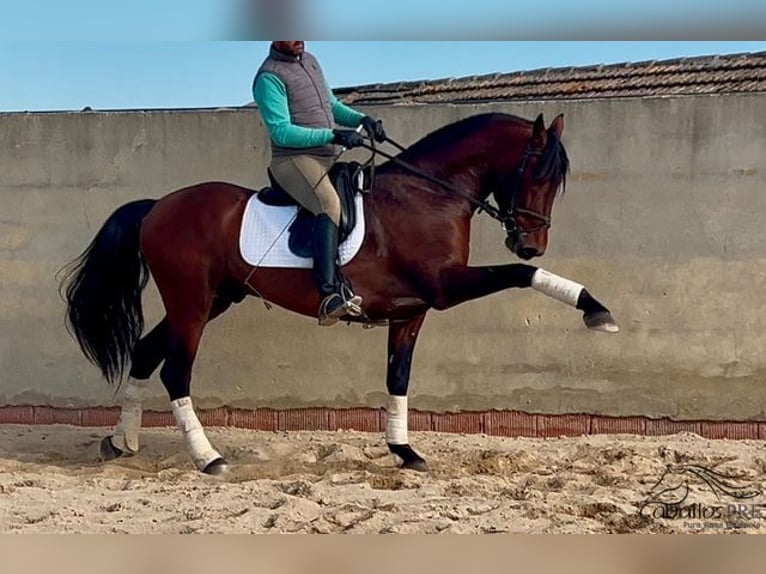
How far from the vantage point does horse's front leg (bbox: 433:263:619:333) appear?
5.43 metres

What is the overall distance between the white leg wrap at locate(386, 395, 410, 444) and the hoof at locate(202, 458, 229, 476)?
94cm

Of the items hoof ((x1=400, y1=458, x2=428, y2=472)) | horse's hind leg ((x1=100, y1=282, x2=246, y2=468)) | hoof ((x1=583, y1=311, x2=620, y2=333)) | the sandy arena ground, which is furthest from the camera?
horse's hind leg ((x1=100, y1=282, x2=246, y2=468))

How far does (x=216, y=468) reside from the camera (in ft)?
19.5

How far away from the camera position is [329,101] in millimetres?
6012

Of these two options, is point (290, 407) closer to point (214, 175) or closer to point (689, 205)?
point (214, 175)

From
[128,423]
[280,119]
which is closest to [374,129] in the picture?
[280,119]

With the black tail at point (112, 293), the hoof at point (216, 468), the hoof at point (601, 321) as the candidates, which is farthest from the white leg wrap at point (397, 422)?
the black tail at point (112, 293)

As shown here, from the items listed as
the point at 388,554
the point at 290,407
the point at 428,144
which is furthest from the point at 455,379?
the point at 388,554

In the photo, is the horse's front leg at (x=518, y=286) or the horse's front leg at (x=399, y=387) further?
the horse's front leg at (x=399, y=387)

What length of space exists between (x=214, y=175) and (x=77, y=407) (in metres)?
1.80

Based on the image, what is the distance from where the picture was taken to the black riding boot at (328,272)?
5.71 meters

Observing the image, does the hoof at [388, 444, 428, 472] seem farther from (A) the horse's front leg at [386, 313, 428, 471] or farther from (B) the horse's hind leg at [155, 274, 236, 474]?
(B) the horse's hind leg at [155, 274, 236, 474]

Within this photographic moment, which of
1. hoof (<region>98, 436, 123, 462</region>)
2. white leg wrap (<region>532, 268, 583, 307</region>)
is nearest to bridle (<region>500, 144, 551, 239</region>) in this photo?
white leg wrap (<region>532, 268, 583, 307</region>)

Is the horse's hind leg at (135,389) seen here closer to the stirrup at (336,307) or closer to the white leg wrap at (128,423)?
the white leg wrap at (128,423)
